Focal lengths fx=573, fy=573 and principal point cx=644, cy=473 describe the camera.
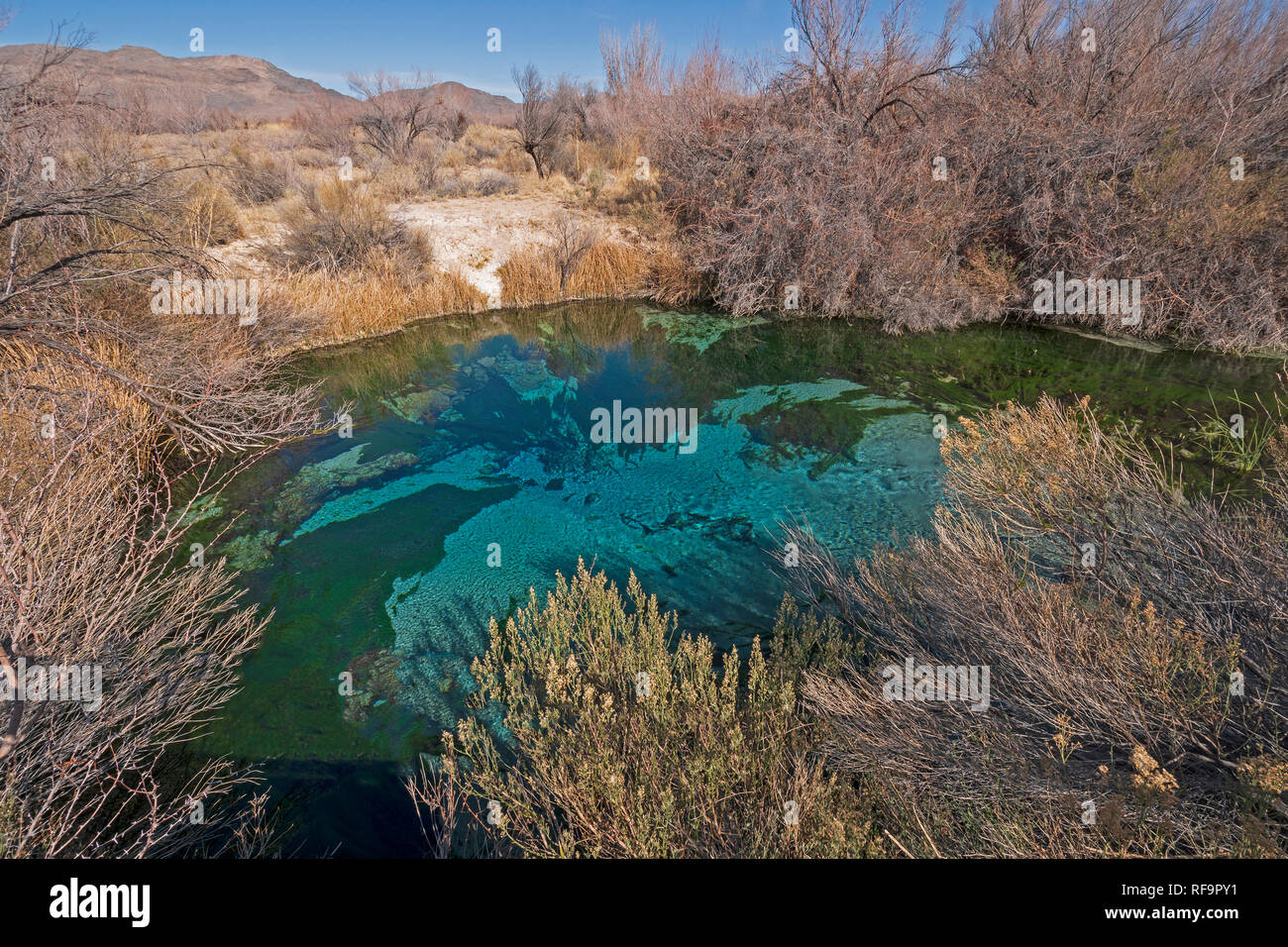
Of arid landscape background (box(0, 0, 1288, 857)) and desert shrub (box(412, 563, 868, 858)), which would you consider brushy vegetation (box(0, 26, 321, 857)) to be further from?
desert shrub (box(412, 563, 868, 858))

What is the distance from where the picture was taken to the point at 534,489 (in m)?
6.71

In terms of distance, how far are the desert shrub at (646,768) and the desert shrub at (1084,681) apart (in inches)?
12.7

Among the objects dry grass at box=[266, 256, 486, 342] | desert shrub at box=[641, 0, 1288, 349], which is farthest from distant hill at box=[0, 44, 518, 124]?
desert shrub at box=[641, 0, 1288, 349]

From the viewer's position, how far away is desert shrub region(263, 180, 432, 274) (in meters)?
11.4

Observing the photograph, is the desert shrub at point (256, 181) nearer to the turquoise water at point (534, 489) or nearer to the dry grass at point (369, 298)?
the dry grass at point (369, 298)

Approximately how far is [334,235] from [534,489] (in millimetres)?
8467

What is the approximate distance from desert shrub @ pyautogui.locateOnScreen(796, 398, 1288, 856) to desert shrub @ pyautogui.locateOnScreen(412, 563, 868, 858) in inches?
12.7

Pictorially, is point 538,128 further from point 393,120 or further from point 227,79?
point 227,79

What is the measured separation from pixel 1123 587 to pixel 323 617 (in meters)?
5.69

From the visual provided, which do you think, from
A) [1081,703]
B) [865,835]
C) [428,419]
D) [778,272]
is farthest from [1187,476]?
[428,419]

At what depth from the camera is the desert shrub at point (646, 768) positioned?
7.96 feet

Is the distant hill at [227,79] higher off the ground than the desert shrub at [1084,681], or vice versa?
the distant hill at [227,79]

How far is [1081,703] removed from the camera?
2506 mm

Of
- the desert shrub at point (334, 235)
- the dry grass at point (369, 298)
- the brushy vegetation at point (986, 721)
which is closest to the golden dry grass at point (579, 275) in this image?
the dry grass at point (369, 298)
